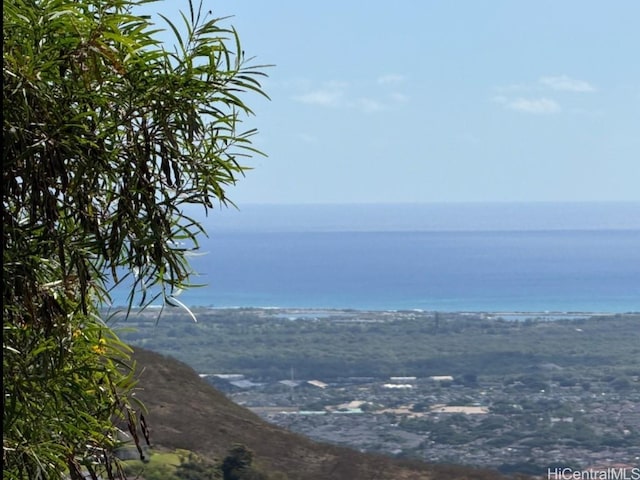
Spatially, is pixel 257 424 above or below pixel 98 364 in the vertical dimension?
below

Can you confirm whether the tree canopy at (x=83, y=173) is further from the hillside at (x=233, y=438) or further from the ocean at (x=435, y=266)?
the ocean at (x=435, y=266)

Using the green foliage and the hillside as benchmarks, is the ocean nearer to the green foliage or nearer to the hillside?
the hillside

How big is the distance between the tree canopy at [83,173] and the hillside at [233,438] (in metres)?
6.82

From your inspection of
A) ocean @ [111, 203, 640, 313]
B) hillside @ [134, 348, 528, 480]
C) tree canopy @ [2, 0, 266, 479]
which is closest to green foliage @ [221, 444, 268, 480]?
hillside @ [134, 348, 528, 480]

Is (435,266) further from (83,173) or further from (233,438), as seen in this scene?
(83,173)

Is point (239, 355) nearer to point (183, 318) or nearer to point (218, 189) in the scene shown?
point (183, 318)

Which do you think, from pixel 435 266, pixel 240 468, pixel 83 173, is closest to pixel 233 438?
pixel 240 468

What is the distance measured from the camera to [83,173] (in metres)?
2.87

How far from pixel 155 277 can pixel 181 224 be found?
191 mm

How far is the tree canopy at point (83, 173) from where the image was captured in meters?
2.79

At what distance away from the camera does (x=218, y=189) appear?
3092 mm

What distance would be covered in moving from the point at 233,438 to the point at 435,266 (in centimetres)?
9739

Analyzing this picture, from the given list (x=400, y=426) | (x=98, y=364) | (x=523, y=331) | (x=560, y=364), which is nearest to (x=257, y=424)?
(x=98, y=364)

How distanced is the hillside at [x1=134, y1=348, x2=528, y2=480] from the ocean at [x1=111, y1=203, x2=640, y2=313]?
2348 centimetres
